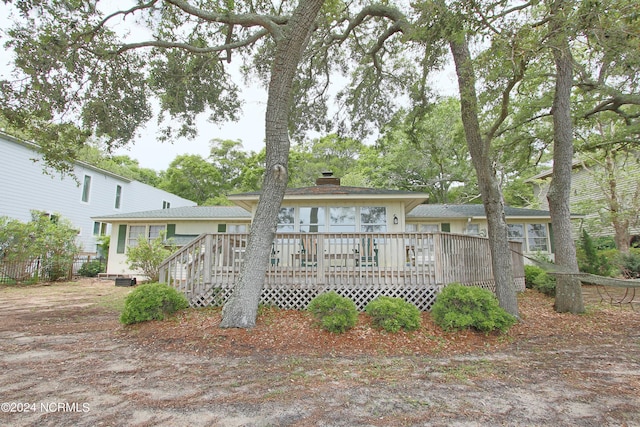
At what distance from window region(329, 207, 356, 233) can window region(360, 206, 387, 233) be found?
10.4 inches

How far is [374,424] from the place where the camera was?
2.53 m

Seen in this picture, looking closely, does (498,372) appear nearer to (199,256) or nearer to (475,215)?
(199,256)

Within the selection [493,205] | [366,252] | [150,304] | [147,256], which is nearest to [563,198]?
[493,205]

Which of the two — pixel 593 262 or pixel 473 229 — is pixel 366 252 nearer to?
pixel 473 229

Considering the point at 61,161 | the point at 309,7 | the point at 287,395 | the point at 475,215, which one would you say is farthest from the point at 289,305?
Answer: the point at 475,215

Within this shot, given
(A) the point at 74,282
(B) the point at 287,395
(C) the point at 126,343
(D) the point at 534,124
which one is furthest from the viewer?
(A) the point at 74,282

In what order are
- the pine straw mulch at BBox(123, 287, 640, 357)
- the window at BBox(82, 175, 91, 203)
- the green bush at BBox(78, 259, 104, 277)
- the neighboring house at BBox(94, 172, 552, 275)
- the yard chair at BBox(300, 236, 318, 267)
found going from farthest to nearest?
the window at BBox(82, 175, 91, 203) < the green bush at BBox(78, 259, 104, 277) < the neighboring house at BBox(94, 172, 552, 275) < the yard chair at BBox(300, 236, 318, 267) < the pine straw mulch at BBox(123, 287, 640, 357)

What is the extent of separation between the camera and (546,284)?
8.96 meters

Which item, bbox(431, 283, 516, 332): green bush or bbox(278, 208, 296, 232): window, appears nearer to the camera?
bbox(431, 283, 516, 332): green bush

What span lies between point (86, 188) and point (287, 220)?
13.2 metres

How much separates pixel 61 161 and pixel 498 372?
30.7 feet

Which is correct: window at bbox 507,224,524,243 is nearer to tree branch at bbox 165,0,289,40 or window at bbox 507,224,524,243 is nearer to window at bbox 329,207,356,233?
window at bbox 329,207,356,233

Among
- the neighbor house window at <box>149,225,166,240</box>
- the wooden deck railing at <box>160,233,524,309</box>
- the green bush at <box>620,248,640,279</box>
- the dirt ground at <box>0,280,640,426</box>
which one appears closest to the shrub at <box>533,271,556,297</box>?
the dirt ground at <box>0,280,640,426</box>

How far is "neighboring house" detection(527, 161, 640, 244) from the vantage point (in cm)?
1477
